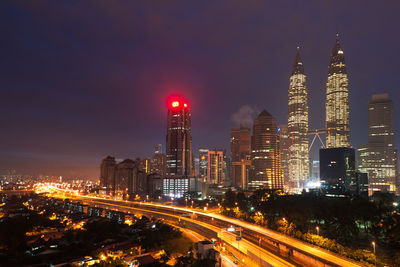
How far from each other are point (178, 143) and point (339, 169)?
322 feet

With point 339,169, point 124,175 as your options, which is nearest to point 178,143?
point 124,175

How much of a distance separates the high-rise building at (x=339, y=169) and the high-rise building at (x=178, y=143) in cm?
8358

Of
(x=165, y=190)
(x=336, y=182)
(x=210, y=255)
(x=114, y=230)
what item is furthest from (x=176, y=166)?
(x=210, y=255)

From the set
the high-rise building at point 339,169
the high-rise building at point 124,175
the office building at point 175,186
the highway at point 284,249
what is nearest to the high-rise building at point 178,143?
the office building at point 175,186

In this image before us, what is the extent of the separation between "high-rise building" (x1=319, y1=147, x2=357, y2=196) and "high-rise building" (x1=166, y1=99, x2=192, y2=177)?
83.6m

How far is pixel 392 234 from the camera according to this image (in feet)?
128

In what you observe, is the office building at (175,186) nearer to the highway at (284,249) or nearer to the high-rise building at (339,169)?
the high-rise building at (339,169)

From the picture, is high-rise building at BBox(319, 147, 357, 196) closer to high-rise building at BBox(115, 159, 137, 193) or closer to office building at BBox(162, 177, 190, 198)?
office building at BBox(162, 177, 190, 198)

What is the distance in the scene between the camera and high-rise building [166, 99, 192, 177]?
186 meters

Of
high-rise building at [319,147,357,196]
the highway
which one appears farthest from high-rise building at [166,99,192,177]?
the highway

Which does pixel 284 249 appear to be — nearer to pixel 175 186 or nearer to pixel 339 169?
pixel 175 186

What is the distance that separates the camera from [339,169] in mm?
152625

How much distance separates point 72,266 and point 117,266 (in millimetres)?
7326

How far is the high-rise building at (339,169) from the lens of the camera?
148250 mm
